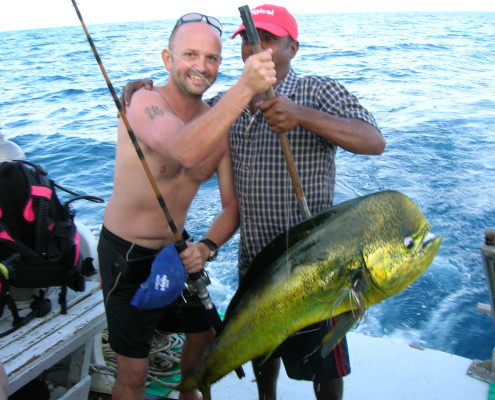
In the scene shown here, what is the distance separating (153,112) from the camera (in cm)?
181

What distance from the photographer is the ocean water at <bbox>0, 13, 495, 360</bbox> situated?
457 centimetres

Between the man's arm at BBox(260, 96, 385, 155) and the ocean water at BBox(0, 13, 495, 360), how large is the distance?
2828 millimetres

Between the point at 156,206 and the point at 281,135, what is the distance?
2.43ft

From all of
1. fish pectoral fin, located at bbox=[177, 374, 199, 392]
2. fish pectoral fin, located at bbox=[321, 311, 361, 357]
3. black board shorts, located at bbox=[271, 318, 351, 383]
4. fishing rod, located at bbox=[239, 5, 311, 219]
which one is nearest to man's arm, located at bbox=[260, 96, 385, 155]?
fishing rod, located at bbox=[239, 5, 311, 219]

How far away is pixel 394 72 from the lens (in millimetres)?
14094

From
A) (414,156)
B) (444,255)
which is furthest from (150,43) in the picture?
(444,255)

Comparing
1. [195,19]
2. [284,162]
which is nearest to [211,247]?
[284,162]

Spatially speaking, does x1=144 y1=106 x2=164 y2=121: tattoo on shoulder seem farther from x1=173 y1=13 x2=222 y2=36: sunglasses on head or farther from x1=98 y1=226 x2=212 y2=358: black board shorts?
x1=98 y1=226 x2=212 y2=358: black board shorts

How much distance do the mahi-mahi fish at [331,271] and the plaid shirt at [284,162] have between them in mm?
308

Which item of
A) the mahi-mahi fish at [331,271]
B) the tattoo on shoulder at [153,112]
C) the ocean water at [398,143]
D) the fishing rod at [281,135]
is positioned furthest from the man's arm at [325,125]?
the ocean water at [398,143]

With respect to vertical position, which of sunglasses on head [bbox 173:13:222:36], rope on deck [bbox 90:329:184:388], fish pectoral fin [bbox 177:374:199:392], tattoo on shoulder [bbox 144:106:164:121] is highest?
sunglasses on head [bbox 173:13:222:36]

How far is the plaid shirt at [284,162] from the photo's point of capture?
1.97m

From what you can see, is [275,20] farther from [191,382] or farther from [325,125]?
[191,382]

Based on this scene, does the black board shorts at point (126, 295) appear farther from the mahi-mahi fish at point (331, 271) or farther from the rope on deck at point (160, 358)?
the rope on deck at point (160, 358)
